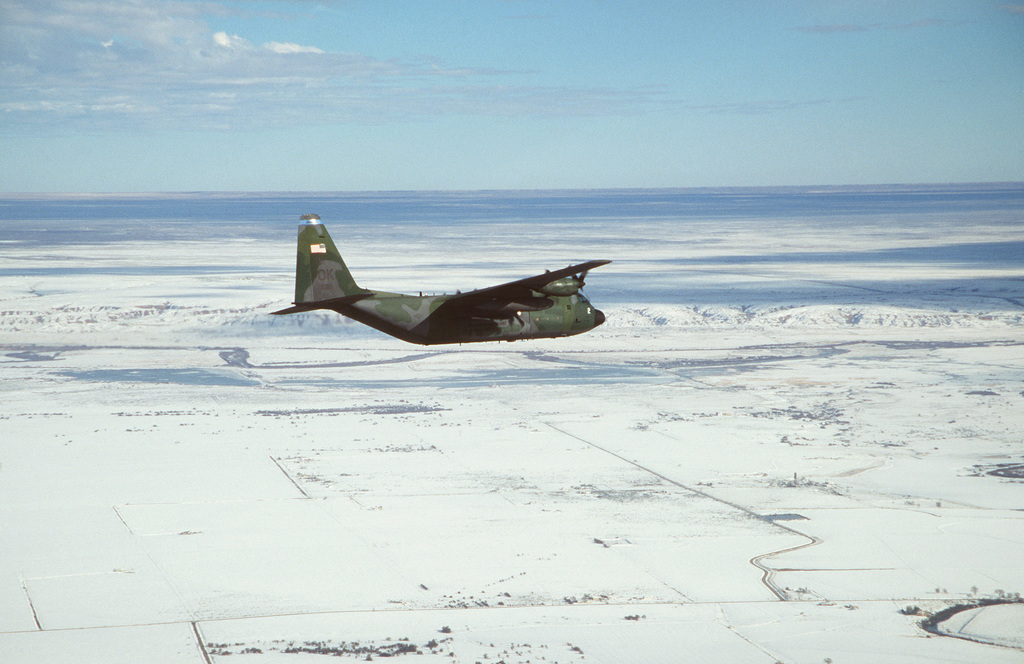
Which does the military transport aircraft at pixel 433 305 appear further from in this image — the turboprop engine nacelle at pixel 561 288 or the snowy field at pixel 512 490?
the snowy field at pixel 512 490

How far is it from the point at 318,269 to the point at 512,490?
3176 centimetres

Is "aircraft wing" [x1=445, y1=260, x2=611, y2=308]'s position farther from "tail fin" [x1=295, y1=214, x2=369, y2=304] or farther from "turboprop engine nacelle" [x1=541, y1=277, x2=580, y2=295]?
"tail fin" [x1=295, y1=214, x2=369, y2=304]

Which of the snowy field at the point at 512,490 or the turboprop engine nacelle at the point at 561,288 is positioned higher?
the turboprop engine nacelle at the point at 561,288

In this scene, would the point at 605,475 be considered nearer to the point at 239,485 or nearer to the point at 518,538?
the point at 518,538

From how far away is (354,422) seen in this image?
8881 cm

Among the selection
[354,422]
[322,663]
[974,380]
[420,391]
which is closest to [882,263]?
[974,380]

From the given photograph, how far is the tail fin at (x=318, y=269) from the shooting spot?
4200 centimetres

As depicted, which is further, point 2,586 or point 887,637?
point 2,586

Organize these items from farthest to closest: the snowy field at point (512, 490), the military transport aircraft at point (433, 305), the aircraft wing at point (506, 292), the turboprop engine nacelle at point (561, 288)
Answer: the snowy field at point (512, 490) < the turboprop engine nacelle at point (561, 288) < the military transport aircraft at point (433, 305) < the aircraft wing at point (506, 292)

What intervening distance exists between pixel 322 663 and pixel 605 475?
32.6m

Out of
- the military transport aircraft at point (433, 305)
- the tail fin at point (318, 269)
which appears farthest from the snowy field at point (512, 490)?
the tail fin at point (318, 269)

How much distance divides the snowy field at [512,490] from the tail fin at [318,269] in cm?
1623

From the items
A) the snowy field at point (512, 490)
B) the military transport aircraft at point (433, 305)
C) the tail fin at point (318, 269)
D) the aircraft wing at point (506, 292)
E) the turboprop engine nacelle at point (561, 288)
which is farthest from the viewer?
the snowy field at point (512, 490)

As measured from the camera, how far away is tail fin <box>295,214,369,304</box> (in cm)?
4200
